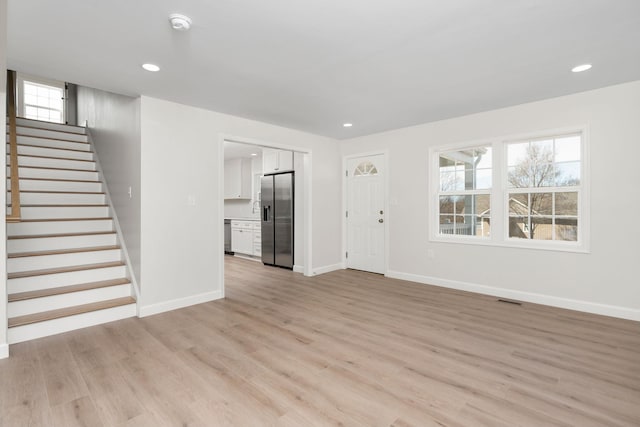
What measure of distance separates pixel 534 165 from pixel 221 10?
384 centimetres

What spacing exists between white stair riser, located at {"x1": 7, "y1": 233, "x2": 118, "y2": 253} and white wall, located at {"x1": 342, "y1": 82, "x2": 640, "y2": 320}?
416 centimetres

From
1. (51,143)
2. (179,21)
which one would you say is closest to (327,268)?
(179,21)

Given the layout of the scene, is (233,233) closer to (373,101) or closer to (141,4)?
(373,101)

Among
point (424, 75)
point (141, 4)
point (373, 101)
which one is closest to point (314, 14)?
point (141, 4)

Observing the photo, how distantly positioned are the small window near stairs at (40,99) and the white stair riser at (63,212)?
4.38 metres

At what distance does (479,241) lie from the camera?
13.8ft

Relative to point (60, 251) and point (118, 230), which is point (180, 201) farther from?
point (60, 251)

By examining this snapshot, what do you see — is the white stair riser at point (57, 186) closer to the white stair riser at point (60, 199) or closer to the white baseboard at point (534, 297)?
the white stair riser at point (60, 199)

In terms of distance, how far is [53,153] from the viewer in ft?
16.1

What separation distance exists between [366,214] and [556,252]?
8.91 feet

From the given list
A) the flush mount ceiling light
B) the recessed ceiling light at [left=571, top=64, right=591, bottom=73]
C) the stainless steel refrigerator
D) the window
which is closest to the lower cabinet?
the stainless steel refrigerator

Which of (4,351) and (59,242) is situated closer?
(4,351)

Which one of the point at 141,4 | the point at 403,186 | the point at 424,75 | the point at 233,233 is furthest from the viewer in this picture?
the point at 233,233

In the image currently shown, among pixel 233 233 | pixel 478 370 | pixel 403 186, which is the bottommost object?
pixel 478 370
